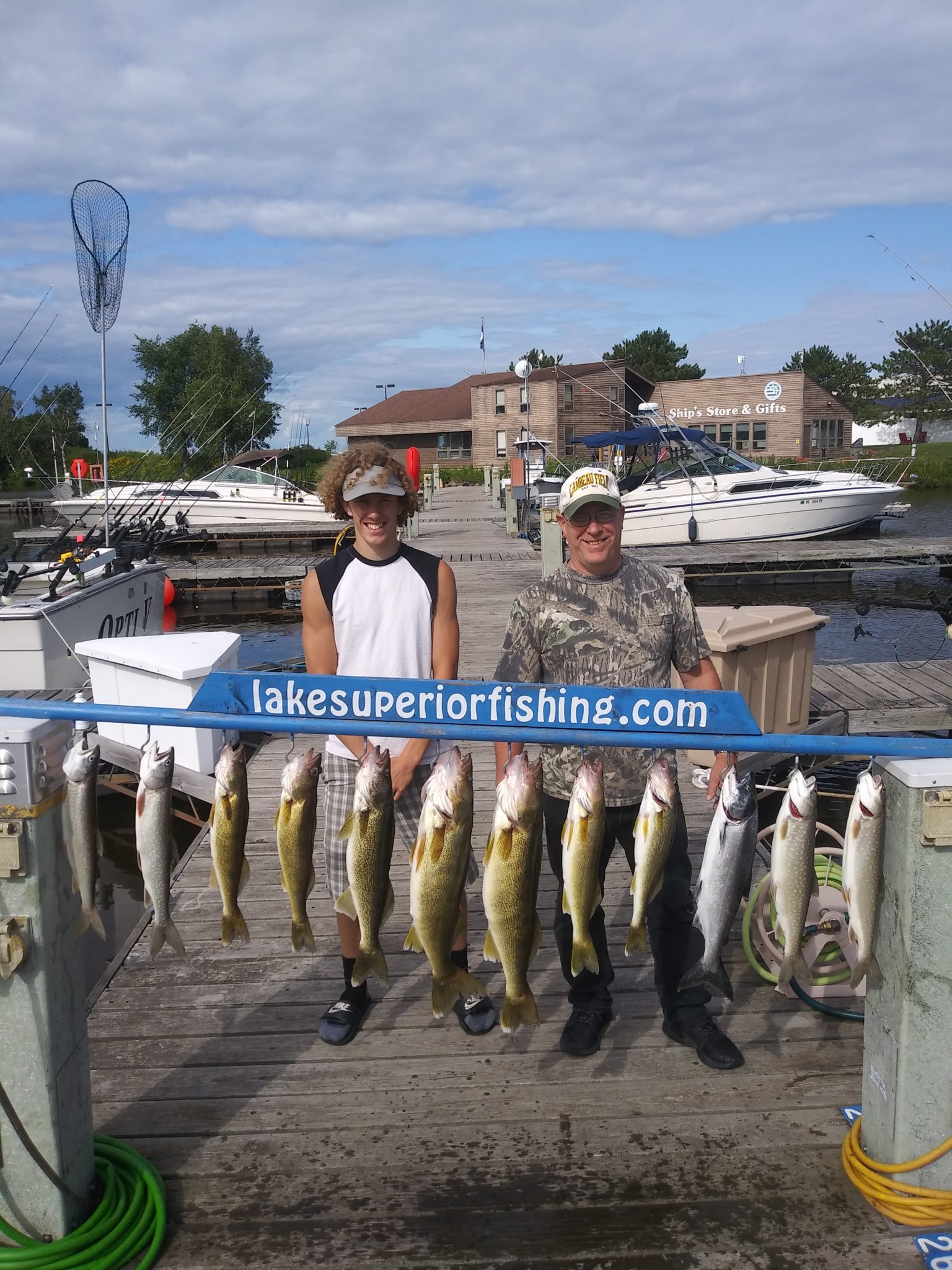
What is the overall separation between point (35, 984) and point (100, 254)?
935 cm

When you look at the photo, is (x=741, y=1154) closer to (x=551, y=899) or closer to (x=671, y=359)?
(x=551, y=899)

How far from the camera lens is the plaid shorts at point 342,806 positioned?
3.36m

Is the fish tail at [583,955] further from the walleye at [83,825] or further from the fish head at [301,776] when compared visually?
the walleye at [83,825]

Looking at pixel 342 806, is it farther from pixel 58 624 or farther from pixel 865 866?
pixel 58 624

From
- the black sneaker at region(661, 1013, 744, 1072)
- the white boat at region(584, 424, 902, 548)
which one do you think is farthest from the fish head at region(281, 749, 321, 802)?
the white boat at region(584, 424, 902, 548)

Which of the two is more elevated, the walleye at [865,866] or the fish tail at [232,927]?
the walleye at [865,866]

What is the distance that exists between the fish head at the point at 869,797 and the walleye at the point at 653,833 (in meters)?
0.50

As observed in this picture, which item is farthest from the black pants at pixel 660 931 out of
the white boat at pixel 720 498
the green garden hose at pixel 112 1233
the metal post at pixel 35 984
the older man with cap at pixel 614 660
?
the white boat at pixel 720 498

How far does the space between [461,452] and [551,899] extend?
65326mm

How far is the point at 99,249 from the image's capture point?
9.78 metres

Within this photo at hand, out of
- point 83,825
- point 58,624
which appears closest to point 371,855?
point 83,825

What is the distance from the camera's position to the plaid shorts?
3359 millimetres

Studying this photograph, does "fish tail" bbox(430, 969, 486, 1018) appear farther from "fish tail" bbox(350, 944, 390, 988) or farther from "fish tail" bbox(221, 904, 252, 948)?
"fish tail" bbox(221, 904, 252, 948)

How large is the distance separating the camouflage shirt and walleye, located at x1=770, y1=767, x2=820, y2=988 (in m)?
0.69
